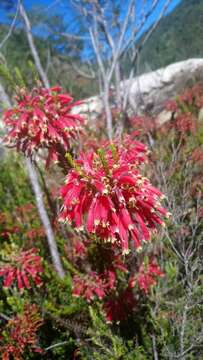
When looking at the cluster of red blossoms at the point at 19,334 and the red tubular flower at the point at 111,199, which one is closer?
the red tubular flower at the point at 111,199

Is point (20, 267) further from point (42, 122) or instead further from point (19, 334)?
point (42, 122)

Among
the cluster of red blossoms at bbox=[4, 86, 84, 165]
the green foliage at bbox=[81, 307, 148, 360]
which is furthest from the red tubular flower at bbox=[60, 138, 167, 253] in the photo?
the green foliage at bbox=[81, 307, 148, 360]

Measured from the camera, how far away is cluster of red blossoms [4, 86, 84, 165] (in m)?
2.20

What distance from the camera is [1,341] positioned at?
2.91 m

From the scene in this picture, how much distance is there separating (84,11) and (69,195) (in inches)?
173

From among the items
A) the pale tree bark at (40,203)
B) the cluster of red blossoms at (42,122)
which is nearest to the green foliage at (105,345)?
the pale tree bark at (40,203)

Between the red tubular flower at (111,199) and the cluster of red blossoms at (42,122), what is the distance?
1.94ft

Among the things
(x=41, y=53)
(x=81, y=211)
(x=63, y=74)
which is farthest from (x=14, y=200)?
(x=63, y=74)

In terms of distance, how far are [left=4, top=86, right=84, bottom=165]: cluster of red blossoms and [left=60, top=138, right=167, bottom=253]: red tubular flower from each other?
59 cm

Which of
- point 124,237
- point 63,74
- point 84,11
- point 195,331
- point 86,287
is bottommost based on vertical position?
point 195,331

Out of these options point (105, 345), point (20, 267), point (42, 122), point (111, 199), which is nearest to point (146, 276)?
point (105, 345)

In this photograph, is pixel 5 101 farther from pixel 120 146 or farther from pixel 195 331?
pixel 195 331

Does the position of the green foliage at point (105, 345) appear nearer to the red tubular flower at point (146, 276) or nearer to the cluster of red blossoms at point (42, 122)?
the red tubular flower at point (146, 276)

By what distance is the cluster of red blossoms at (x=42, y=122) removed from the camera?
2199 mm
